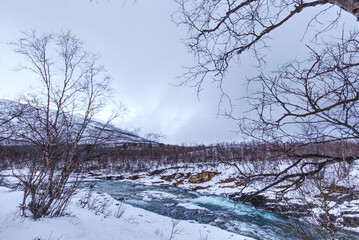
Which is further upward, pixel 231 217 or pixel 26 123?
pixel 26 123

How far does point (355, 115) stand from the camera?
1.46m

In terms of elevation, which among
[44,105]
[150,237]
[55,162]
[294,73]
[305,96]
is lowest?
[150,237]

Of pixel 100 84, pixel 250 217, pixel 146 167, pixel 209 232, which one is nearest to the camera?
pixel 100 84

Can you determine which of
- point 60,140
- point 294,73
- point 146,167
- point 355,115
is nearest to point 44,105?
point 60,140

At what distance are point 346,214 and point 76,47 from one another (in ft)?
49.1

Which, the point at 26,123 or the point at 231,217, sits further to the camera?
the point at 231,217

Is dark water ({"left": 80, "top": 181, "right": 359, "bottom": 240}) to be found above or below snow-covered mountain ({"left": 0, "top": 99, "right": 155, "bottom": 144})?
below

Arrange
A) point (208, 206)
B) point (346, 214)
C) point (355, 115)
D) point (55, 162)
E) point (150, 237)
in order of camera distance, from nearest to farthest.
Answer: point (355, 115), point (55, 162), point (150, 237), point (346, 214), point (208, 206)

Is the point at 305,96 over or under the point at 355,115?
over

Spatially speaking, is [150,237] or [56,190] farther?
[150,237]

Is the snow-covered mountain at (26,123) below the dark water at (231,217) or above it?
above

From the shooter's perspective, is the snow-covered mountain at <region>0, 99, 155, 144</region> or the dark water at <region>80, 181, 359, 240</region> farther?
the dark water at <region>80, 181, 359, 240</region>

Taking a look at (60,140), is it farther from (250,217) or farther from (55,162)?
(250,217)

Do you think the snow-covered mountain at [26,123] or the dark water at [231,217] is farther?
the dark water at [231,217]
